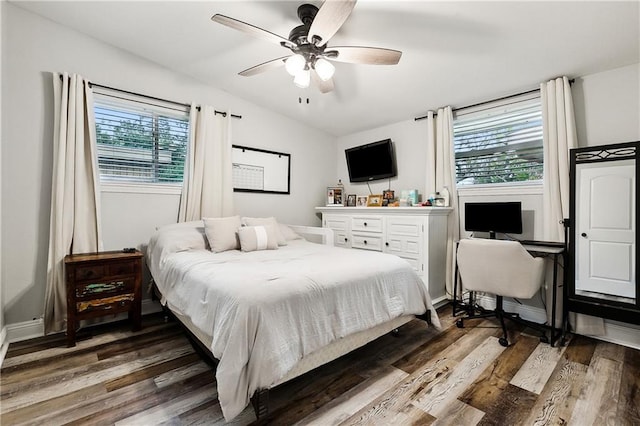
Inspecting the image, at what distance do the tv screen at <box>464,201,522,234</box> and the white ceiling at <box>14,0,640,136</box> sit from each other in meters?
1.20

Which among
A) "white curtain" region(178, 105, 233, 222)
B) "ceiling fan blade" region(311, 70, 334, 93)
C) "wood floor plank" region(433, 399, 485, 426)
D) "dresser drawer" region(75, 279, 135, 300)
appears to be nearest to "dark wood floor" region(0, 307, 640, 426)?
"wood floor plank" region(433, 399, 485, 426)

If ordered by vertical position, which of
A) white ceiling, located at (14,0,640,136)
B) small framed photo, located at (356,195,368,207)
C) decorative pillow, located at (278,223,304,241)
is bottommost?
decorative pillow, located at (278,223,304,241)

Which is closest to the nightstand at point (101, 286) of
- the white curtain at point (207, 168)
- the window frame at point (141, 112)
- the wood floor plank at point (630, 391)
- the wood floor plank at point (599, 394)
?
the window frame at point (141, 112)

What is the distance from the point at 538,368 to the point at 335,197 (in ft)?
10.0

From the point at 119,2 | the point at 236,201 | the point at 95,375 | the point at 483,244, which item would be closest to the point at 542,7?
the point at 483,244

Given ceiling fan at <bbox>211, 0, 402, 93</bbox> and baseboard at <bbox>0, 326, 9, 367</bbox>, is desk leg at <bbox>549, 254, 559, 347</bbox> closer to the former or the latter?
ceiling fan at <bbox>211, 0, 402, 93</bbox>

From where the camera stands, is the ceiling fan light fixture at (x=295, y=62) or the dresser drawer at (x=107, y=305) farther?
the dresser drawer at (x=107, y=305)

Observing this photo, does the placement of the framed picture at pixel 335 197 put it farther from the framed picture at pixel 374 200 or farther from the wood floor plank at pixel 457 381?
the wood floor plank at pixel 457 381

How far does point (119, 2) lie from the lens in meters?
Result: 2.16

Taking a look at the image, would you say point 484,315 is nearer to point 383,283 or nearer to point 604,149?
point 383,283

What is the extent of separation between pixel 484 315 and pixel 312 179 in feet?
9.38

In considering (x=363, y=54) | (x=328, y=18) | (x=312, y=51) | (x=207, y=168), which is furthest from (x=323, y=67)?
(x=207, y=168)

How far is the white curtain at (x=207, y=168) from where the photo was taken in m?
3.12

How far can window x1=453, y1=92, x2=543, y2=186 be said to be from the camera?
115 inches
